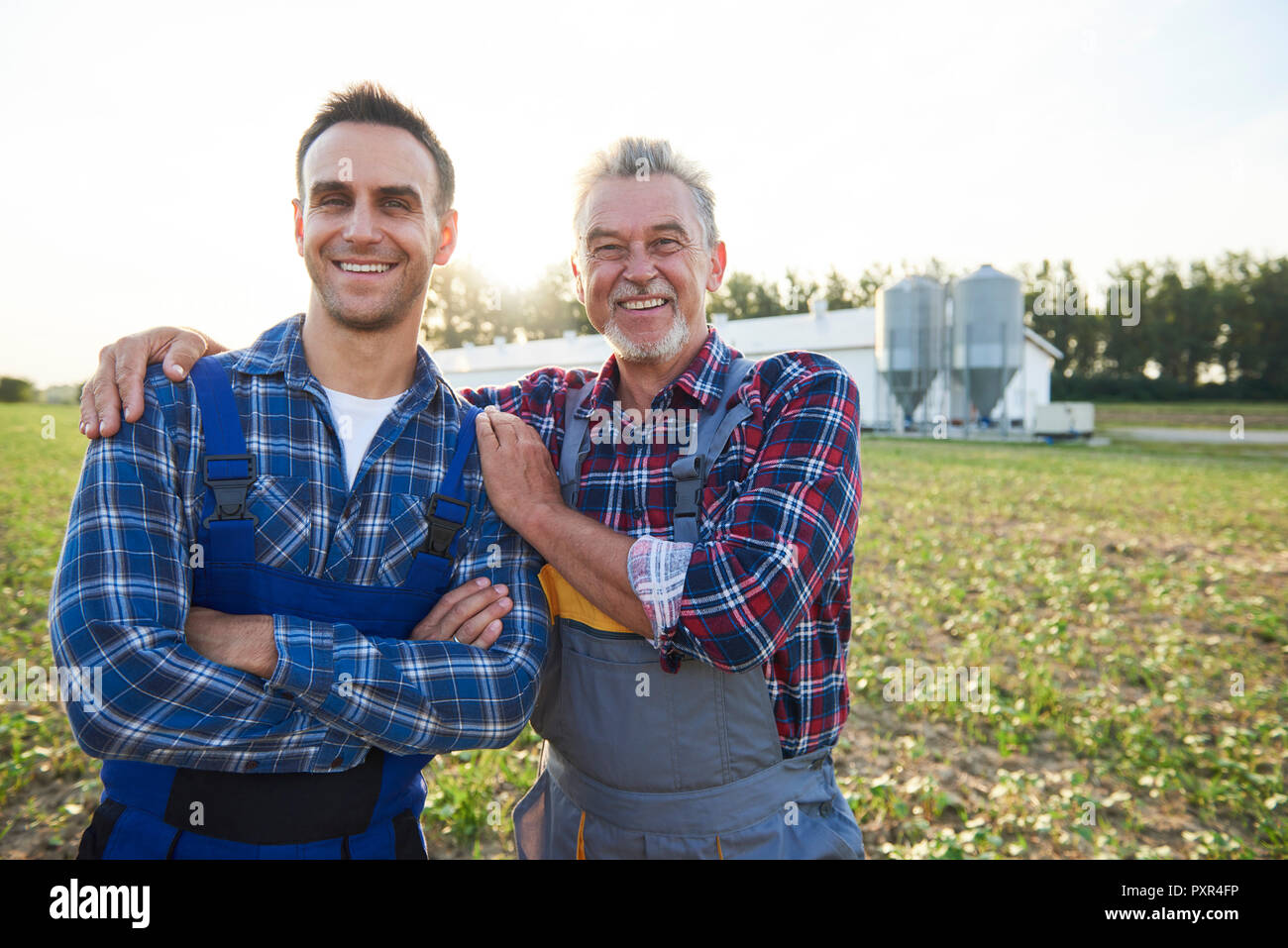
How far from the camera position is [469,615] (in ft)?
6.73

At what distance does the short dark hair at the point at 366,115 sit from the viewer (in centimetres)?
226

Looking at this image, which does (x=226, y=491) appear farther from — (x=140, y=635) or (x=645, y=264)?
(x=645, y=264)

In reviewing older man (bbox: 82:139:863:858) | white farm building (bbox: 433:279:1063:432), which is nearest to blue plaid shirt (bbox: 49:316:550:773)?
older man (bbox: 82:139:863:858)

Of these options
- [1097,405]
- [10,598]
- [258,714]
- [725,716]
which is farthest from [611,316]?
[1097,405]

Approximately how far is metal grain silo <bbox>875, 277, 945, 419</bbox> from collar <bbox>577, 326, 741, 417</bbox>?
2700 centimetres

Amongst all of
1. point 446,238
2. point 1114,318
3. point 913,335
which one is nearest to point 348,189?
point 446,238

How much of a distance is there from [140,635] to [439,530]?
2.41ft

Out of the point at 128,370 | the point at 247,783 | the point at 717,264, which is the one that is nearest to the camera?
the point at 247,783

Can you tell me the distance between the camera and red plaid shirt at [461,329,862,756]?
1.90 meters

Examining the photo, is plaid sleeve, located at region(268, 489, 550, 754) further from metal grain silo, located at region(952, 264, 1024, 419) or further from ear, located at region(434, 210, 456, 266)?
metal grain silo, located at region(952, 264, 1024, 419)

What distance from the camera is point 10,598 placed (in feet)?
22.4

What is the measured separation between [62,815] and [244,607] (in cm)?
270

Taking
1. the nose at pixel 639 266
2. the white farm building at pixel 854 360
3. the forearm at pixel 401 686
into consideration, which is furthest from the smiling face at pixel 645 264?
the white farm building at pixel 854 360
